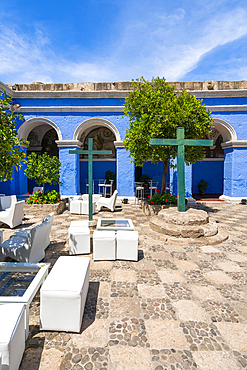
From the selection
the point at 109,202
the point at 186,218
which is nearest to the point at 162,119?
the point at 186,218

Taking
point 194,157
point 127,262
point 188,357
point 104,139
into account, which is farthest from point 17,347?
point 104,139

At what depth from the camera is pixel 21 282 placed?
8.13 feet

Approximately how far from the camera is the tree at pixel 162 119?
6973 millimetres

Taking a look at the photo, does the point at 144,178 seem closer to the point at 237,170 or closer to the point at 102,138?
the point at 102,138

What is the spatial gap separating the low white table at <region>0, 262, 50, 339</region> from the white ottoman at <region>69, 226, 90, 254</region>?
1371 mm

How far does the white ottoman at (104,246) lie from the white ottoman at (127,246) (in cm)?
11

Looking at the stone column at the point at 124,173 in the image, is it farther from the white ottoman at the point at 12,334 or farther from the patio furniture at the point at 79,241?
the white ottoman at the point at 12,334

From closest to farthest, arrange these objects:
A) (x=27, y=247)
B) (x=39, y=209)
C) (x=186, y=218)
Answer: (x=27, y=247)
(x=186, y=218)
(x=39, y=209)

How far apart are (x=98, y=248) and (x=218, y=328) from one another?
7.48 ft

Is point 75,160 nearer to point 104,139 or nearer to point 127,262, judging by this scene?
point 104,139

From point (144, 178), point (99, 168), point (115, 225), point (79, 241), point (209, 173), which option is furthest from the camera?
point (209, 173)

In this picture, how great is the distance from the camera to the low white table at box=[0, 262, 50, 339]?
6.83ft

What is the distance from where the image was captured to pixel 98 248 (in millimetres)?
3928

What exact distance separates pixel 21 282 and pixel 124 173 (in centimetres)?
888
